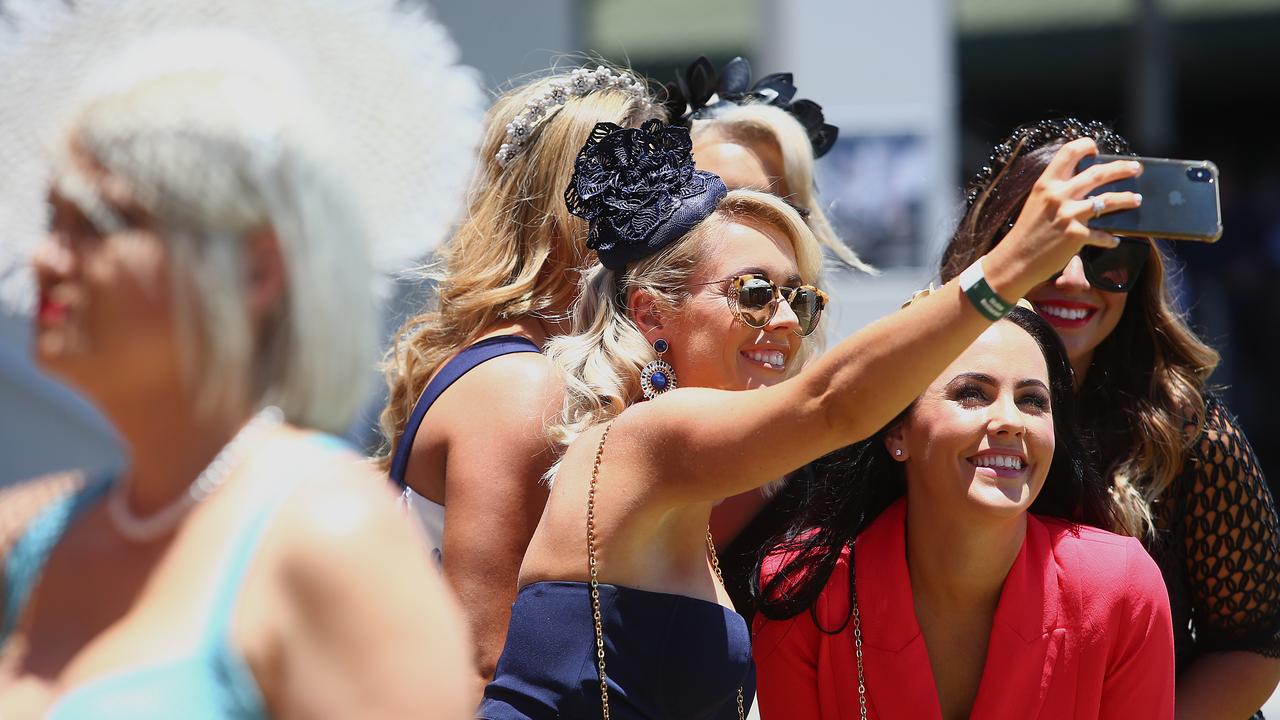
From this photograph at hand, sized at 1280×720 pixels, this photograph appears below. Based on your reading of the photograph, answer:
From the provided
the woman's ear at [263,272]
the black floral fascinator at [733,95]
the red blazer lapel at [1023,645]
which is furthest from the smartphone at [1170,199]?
the black floral fascinator at [733,95]

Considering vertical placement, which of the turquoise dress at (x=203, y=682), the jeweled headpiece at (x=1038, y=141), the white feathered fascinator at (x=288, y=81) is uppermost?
the white feathered fascinator at (x=288, y=81)

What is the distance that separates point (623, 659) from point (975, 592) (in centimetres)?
77

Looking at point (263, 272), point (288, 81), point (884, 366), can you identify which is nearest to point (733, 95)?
point (884, 366)

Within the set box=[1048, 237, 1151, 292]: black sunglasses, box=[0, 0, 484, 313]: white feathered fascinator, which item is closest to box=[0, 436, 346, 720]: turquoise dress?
box=[0, 0, 484, 313]: white feathered fascinator

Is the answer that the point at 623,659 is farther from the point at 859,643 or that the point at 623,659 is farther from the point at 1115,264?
the point at 1115,264

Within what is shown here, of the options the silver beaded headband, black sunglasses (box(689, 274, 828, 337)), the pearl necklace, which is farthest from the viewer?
the silver beaded headband

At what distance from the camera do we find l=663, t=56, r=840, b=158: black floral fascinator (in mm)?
3520

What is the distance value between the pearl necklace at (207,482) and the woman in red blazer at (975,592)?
1.37m

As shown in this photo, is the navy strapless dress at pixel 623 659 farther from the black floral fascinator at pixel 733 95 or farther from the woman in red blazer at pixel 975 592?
the black floral fascinator at pixel 733 95

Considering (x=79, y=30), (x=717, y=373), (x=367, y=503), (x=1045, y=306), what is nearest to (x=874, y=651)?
(x=717, y=373)

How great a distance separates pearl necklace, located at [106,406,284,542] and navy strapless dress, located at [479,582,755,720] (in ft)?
2.87

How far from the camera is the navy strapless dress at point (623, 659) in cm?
213

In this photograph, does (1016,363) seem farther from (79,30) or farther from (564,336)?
(79,30)

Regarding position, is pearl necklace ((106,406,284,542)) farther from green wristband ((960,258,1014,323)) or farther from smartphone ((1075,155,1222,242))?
smartphone ((1075,155,1222,242))
